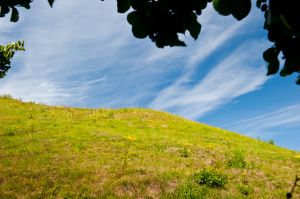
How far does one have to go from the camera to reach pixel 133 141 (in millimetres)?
24797

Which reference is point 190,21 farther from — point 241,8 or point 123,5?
point 241,8

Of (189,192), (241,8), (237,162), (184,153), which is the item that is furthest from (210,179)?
(241,8)

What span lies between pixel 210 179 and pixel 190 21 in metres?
13.2

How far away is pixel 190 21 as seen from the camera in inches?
141

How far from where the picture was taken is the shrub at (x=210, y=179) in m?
15.9

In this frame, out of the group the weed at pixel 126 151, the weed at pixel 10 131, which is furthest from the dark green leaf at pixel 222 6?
the weed at pixel 10 131

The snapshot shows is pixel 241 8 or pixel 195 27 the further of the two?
pixel 195 27

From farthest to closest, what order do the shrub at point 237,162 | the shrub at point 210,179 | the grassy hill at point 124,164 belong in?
the shrub at point 237,162
the shrub at point 210,179
the grassy hill at point 124,164

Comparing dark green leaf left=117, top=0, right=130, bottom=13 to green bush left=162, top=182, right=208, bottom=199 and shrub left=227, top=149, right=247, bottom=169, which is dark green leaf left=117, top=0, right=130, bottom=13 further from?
shrub left=227, top=149, right=247, bottom=169

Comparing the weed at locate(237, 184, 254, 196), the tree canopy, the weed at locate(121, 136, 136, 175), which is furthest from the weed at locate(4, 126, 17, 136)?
the tree canopy

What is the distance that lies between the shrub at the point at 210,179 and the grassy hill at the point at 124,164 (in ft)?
0.14

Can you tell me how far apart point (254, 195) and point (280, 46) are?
44.2 feet

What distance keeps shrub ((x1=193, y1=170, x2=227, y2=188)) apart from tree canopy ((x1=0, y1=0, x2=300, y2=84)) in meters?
12.8

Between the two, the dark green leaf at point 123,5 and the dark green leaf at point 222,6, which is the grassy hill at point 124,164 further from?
the dark green leaf at point 222,6
